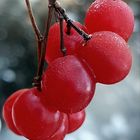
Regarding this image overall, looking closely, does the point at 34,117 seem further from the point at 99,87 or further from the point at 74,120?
the point at 99,87

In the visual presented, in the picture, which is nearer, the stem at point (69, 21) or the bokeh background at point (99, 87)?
the stem at point (69, 21)

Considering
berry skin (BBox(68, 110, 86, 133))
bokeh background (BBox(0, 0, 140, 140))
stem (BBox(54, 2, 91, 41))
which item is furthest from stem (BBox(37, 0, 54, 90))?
bokeh background (BBox(0, 0, 140, 140))

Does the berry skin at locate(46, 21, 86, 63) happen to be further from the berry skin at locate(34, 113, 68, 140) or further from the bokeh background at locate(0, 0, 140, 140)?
the bokeh background at locate(0, 0, 140, 140)

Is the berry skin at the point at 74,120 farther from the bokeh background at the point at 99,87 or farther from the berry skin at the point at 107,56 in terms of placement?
the bokeh background at the point at 99,87

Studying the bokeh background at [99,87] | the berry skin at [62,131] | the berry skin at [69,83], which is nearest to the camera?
the berry skin at [69,83]

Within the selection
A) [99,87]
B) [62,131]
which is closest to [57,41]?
[62,131]

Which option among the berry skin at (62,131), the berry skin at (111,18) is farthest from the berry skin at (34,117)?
the berry skin at (111,18)

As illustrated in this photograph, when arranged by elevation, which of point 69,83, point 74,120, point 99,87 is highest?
point 69,83
